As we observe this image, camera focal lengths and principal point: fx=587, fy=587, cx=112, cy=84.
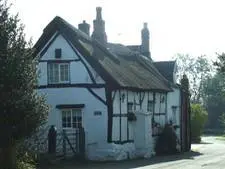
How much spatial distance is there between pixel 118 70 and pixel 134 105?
8.12ft

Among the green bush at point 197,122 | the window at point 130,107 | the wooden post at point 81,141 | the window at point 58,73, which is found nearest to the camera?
the wooden post at point 81,141

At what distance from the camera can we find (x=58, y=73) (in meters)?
34.1

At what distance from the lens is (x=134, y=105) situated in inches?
1417

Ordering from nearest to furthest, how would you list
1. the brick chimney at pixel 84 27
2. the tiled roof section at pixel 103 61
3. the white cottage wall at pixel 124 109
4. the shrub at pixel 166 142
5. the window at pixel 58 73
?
1. the tiled roof section at pixel 103 61
2. the white cottage wall at pixel 124 109
3. the window at pixel 58 73
4. the shrub at pixel 166 142
5. the brick chimney at pixel 84 27

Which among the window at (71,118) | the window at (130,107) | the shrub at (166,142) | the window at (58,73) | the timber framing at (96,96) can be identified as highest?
the window at (58,73)

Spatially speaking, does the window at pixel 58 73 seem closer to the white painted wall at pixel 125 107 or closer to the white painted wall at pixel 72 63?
the white painted wall at pixel 72 63

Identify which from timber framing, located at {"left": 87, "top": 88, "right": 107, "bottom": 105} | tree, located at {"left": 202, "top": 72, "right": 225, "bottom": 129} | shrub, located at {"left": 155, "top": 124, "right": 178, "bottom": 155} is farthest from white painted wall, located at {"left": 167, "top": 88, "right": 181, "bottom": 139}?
tree, located at {"left": 202, "top": 72, "right": 225, "bottom": 129}

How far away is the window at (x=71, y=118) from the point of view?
3341 centimetres

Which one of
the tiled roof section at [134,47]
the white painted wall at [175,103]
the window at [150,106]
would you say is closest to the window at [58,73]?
the window at [150,106]

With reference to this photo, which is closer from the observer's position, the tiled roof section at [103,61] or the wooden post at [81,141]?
the wooden post at [81,141]

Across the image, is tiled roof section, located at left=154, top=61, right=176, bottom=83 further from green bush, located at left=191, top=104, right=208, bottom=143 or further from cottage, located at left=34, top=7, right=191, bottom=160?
green bush, located at left=191, top=104, right=208, bottom=143

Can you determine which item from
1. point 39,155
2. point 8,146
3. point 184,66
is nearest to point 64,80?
point 39,155

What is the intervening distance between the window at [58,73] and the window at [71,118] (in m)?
1.79

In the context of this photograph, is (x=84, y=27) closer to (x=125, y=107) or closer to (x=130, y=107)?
(x=130, y=107)
